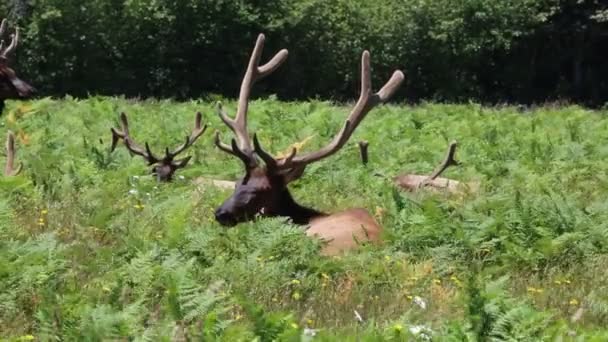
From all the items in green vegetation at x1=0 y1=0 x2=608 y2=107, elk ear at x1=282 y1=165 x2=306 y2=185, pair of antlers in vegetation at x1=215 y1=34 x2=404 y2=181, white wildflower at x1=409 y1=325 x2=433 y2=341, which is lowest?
green vegetation at x1=0 y1=0 x2=608 y2=107

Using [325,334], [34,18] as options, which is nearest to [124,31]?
[34,18]

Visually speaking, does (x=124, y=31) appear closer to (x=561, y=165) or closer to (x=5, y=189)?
(x=561, y=165)

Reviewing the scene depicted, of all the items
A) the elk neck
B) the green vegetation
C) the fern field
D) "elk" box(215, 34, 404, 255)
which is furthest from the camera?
the green vegetation

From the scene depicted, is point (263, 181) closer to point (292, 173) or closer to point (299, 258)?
point (292, 173)

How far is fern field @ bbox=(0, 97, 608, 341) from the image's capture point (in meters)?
4.54

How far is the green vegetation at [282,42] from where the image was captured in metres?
28.9

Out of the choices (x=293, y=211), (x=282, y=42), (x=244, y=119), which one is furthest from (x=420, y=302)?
(x=282, y=42)

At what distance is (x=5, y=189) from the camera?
26.5 ft

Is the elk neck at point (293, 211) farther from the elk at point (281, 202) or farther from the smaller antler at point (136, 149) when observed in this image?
the smaller antler at point (136, 149)

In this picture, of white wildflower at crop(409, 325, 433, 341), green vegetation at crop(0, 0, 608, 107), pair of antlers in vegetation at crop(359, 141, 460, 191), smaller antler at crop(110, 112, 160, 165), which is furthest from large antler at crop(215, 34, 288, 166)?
green vegetation at crop(0, 0, 608, 107)

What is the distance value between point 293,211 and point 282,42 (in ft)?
75.4

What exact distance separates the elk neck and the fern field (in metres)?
0.55

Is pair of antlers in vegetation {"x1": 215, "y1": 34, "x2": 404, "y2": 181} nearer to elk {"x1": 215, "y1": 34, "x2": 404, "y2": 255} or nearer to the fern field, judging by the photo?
elk {"x1": 215, "y1": 34, "x2": 404, "y2": 255}

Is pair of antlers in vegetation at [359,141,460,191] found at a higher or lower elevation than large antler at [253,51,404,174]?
lower
